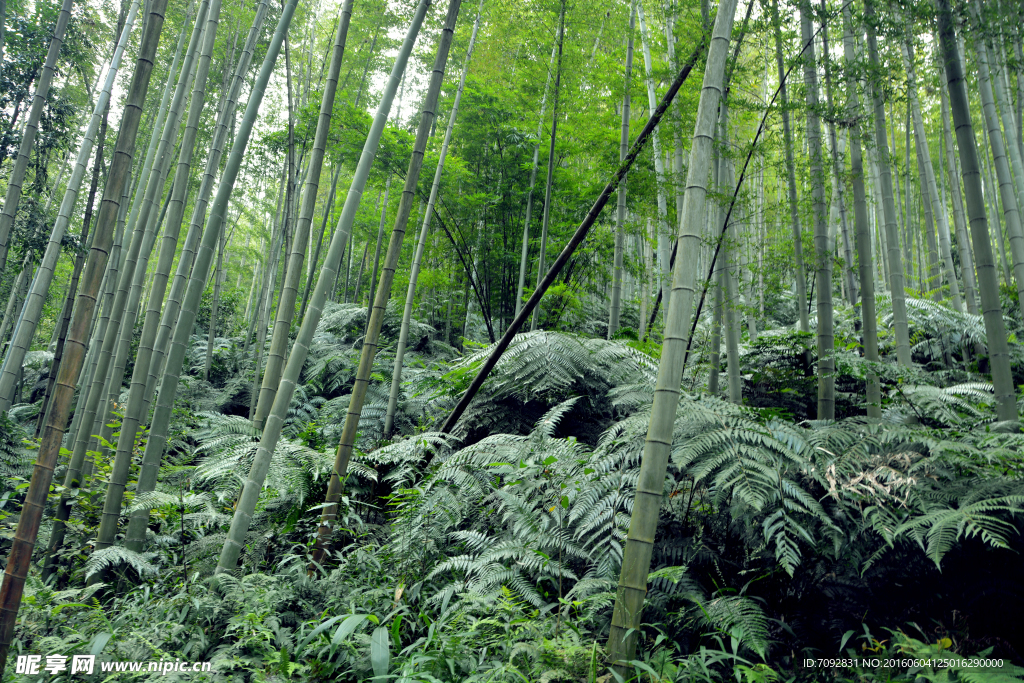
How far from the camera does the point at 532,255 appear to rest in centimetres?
605

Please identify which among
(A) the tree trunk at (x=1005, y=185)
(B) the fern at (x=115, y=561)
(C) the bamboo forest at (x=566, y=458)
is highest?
(A) the tree trunk at (x=1005, y=185)

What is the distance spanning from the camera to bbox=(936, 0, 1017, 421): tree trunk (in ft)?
7.89

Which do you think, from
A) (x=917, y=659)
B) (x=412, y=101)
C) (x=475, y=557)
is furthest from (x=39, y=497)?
(x=412, y=101)

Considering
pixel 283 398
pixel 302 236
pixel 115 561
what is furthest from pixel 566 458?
pixel 115 561

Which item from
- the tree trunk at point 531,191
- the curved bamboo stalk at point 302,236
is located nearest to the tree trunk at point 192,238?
the curved bamboo stalk at point 302,236

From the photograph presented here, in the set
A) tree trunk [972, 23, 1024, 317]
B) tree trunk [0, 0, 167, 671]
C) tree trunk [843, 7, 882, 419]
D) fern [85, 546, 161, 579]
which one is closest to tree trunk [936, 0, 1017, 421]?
tree trunk [972, 23, 1024, 317]

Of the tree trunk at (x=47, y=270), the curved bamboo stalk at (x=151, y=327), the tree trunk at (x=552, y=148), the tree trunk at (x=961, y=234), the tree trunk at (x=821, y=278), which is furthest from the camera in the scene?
the tree trunk at (x=961, y=234)

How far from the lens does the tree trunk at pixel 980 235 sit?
7.89 feet

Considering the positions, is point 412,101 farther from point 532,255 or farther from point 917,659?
point 917,659

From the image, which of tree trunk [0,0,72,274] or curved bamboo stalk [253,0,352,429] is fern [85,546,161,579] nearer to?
curved bamboo stalk [253,0,352,429]

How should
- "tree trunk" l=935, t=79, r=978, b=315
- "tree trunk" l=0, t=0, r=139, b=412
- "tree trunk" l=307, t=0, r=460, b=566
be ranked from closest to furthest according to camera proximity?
"tree trunk" l=307, t=0, r=460, b=566
"tree trunk" l=0, t=0, r=139, b=412
"tree trunk" l=935, t=79, r=978, b=315

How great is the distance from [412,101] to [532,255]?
538 centimetres

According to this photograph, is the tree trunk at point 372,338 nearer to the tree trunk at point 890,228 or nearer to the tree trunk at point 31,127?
the tree trunk at point 31,127

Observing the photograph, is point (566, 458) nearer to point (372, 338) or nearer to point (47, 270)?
point (372, 338)
